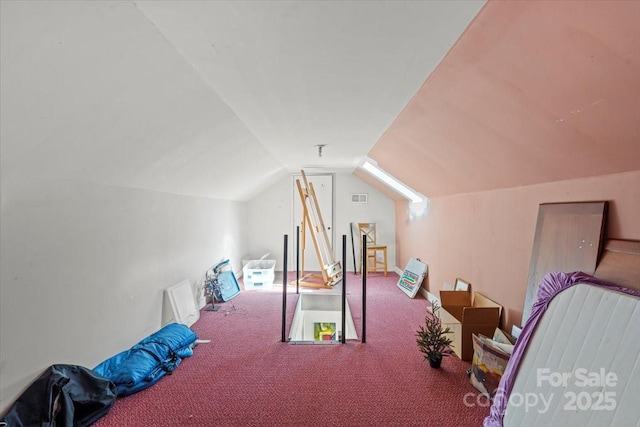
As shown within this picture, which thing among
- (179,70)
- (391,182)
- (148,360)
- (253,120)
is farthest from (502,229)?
(148,360)

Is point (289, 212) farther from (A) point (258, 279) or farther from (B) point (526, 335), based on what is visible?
(B) point (526, 335)

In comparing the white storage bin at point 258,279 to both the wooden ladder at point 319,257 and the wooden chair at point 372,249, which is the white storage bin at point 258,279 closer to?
the wooden ladder at point 319,257

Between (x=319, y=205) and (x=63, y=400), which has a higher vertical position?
(x=319, y=205)

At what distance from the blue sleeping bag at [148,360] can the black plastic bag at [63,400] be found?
12cm

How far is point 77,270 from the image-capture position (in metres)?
2.11

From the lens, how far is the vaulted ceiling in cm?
112

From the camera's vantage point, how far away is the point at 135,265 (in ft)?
9.09

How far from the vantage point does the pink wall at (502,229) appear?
162 centimetres

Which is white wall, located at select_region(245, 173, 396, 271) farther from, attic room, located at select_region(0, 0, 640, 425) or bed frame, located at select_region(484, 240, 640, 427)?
bed frame, located at select_region(484, 240, 640, 427)


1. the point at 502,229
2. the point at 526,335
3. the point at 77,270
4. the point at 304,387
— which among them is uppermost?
the point at 502,229

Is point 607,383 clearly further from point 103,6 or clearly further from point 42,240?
point 42,240

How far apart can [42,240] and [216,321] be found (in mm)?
2308

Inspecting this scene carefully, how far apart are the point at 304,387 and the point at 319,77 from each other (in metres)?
2.33

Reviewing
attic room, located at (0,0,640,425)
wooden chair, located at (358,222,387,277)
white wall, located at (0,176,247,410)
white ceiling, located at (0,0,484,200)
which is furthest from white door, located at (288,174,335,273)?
white ceiling, located at (0,0,484,200)
